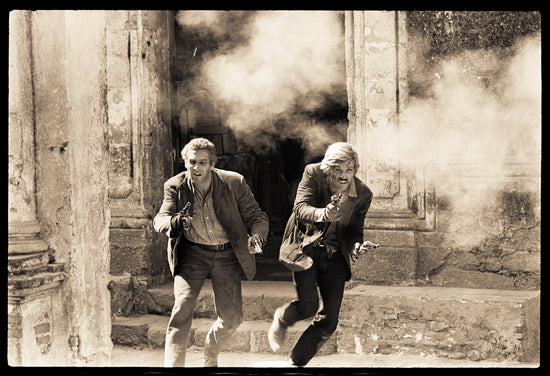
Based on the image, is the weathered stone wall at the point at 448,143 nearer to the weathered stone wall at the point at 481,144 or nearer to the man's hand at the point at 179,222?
the weathered stone wall at the point at 481,144

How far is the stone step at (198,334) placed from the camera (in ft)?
26.9

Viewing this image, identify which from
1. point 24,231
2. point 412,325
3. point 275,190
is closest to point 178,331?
point 24,231

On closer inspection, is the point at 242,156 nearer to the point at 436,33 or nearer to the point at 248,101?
the point at 248,101

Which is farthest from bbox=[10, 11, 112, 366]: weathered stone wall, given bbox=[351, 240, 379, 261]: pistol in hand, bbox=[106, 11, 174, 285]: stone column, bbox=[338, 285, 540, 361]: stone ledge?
bbox=[338, 285, 540, 361]: stone ledge

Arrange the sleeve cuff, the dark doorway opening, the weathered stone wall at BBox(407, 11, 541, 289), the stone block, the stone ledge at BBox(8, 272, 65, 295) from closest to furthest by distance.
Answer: the stone ledge at BBox(8, 272, 65, 295) → the sleeve cuff → the weathered stone wall at BBox(407, 11, 541, 289) → the stone block → the dark doorway opening

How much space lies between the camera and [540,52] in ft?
26.3

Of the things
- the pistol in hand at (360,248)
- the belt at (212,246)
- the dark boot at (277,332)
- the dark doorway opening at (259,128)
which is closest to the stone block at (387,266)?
the dark doorway opening at (259,128)

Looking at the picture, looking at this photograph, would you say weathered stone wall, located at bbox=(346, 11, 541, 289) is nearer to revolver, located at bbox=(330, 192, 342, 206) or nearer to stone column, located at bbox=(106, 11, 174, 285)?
revolver, located at bbox=(330, 192, 342, 206)

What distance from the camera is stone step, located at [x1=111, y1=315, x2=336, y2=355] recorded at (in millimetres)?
8203

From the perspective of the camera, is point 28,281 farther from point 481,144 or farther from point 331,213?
point 481,144

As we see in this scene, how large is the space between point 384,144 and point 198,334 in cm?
249

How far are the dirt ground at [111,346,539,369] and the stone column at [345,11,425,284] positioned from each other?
0.82 metres

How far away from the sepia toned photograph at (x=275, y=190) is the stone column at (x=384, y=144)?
2cm
